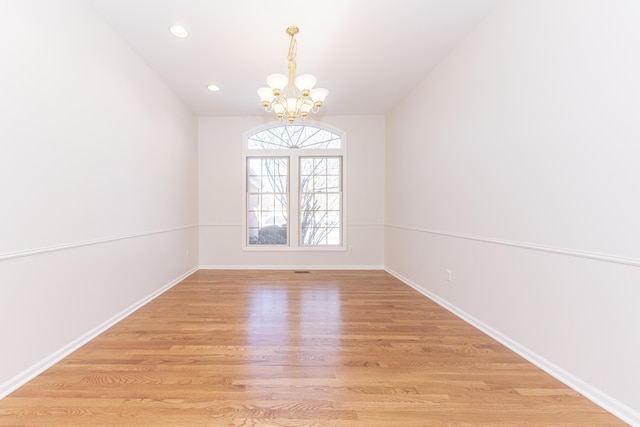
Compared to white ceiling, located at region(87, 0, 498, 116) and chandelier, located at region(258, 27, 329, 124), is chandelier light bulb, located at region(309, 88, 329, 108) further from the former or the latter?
white ceiling, located at region(87, 0, 498, 116)

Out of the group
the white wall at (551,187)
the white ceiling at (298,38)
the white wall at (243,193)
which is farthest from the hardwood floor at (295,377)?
the white ceiling at (298,38)

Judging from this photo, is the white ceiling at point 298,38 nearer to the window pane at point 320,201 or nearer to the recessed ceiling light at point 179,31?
the recessed ceiling light at point 179,31

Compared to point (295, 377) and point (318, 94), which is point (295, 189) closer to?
point (318, 94)

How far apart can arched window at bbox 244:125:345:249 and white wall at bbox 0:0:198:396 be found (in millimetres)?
A: 2051

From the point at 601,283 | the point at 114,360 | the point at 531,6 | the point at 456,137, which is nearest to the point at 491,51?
the point at 531,6

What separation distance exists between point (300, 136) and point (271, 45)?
2432 mm

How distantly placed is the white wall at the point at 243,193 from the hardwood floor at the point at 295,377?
2262 millimetres

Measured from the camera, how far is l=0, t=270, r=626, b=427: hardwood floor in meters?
1.46

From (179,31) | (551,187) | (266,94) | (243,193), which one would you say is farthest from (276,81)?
(243,193)

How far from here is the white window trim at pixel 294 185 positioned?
17.1 feet

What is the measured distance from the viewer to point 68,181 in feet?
6.93

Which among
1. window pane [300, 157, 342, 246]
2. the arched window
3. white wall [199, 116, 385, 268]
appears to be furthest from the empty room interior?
window pane [300, 157, 342, 246]

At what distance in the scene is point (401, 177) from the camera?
4430 mm

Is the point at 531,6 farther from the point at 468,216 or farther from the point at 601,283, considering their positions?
the point at 601,283
